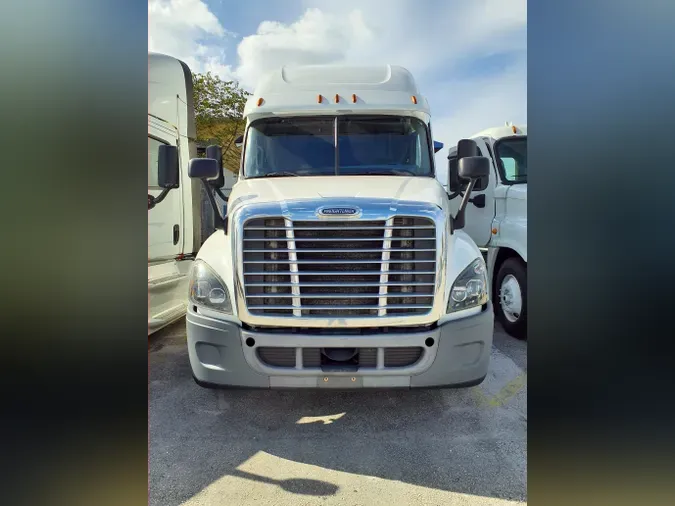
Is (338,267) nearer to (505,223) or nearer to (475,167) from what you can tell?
(475,167)

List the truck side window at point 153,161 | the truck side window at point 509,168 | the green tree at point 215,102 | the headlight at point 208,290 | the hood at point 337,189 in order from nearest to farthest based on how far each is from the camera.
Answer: the headlight at point 208,290 < the hood at point 337,189 < the truck side window at point 153,161 < the truck side window at point 509,168 < the green tree at point 215,102

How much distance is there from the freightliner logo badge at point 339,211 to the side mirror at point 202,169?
1.28m

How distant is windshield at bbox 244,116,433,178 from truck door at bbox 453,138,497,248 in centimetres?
198

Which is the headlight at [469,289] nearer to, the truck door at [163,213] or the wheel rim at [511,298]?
the wheel rim at [511,298]

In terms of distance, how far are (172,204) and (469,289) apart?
3.89 metres

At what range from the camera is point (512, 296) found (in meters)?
5.09

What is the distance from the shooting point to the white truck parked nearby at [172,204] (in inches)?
177

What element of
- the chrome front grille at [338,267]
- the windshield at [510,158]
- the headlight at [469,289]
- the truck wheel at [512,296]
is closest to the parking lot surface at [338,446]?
the headlight at [469,289]

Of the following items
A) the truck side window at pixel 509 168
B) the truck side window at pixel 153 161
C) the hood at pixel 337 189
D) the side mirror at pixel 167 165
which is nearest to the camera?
the hood at pixel 337 189

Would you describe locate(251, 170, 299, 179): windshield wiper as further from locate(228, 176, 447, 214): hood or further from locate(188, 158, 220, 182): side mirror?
locate(188, 158, 220, 182): side mirror
